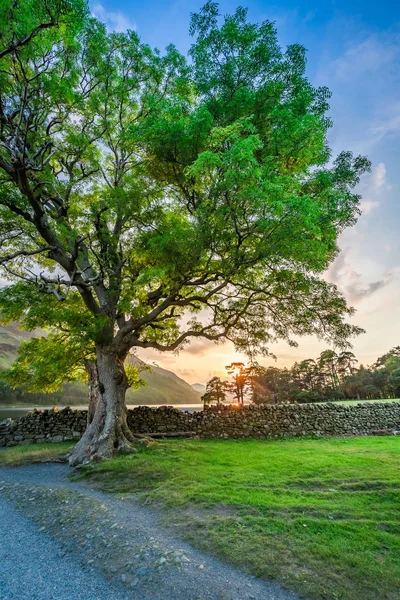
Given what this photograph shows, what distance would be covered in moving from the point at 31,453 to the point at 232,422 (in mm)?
9953

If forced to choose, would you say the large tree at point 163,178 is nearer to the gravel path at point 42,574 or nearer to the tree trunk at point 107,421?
the tree trunk at point 107,421

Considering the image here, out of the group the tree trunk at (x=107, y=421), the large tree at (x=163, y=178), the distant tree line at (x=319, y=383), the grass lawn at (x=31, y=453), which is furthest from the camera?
the distant tree line at (x=319, y=383)

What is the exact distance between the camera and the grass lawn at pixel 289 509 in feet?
12.7

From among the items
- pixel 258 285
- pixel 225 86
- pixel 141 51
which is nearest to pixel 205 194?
pixel 225 86

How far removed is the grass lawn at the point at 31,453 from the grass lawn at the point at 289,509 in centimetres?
351

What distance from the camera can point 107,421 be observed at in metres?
11.3

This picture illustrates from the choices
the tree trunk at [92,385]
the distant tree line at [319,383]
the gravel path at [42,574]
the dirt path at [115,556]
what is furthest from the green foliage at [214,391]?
the gravel path at [42,574]

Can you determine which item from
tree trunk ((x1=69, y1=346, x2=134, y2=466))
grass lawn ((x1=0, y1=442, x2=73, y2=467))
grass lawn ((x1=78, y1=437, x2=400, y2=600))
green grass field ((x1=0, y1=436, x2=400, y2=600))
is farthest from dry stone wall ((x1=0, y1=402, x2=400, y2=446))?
grass lawn ((x1=78, y1=437, x2=400, y2=600))

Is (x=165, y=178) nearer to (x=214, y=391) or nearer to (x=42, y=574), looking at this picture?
(x=42, y=574)

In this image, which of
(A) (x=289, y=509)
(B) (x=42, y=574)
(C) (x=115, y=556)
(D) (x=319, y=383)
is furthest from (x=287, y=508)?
(D) (x=319, y=383)

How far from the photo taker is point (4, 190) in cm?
988

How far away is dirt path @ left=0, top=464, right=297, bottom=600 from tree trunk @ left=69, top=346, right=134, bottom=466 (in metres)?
3.75

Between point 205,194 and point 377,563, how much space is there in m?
9.58

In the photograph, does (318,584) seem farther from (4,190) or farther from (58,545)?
(4,190)
